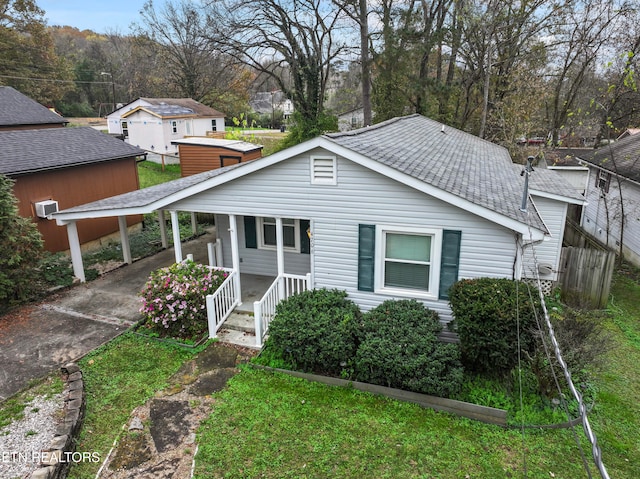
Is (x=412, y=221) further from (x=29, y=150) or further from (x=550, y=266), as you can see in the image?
(x=29, y=150)

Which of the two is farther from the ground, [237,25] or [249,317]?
[237,25]

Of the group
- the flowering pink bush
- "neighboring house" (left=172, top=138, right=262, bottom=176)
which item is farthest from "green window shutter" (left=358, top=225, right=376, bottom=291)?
"neighboring house" (left=172, top=138, right=262, bottom=176)

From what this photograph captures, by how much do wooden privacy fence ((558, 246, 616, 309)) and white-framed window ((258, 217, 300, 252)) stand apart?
22.6 ft

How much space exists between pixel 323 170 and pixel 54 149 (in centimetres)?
1018

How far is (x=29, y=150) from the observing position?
1266 cm

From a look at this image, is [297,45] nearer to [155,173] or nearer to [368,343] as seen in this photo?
[155,173]

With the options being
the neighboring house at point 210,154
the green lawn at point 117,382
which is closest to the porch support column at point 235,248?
the green lawn at point 117,382

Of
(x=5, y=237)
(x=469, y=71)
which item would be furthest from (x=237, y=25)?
(x=5, y=237)

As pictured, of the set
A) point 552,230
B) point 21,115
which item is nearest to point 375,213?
point 552,230

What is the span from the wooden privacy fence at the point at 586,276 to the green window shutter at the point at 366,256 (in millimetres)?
5742

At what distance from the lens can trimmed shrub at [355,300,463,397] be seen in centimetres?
648

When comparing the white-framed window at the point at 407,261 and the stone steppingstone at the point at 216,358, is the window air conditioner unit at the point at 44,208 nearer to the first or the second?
the stone steppingstone at the point at 216,358

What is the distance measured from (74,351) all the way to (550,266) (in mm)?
11027

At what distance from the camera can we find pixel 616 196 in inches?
618
